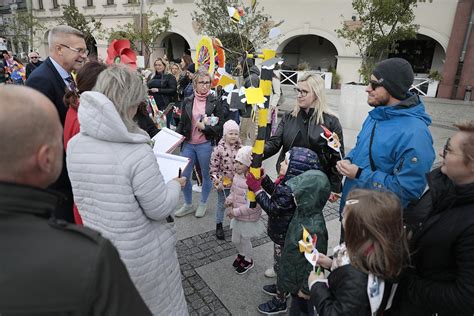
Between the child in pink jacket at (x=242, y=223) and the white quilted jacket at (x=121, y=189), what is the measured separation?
1.22 m

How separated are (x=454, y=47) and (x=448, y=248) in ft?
56.1

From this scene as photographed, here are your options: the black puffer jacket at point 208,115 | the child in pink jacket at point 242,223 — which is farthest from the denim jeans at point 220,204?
the black puffer jacket at point 208,115

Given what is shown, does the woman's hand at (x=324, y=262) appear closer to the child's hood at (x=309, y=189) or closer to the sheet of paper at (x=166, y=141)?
the child's hood at (x=309, y=189)

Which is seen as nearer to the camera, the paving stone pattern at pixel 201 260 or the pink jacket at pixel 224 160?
the paving stone pattern at pixel 201 260

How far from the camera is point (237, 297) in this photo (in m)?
2.72

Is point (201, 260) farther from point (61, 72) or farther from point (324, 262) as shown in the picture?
point (61, 72)

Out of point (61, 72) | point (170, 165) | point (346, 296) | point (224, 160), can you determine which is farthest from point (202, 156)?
point (346, 296)

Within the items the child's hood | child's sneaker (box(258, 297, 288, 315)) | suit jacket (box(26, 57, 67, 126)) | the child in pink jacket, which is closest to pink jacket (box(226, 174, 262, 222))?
the child in pink jacket

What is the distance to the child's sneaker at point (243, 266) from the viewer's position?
3.02m

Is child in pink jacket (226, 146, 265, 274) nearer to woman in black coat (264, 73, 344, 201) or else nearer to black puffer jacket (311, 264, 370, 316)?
woman in black coat (264, 73, 344, 201)

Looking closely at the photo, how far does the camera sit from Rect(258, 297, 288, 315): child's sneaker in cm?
254

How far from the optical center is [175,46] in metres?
27.4

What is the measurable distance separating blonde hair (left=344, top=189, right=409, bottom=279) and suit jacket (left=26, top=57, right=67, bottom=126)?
2193mm

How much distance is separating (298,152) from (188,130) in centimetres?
199
